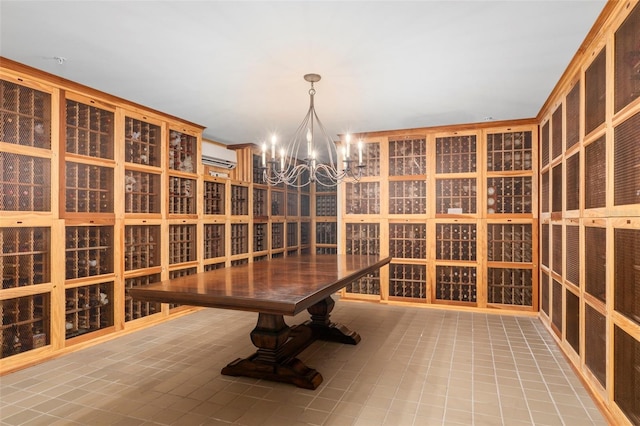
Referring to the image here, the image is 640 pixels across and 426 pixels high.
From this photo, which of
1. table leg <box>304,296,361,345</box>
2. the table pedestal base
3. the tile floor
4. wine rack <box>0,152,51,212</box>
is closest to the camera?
the tile floor

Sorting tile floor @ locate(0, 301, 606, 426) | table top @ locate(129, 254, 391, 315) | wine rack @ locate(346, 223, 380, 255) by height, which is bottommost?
tile floor @ locate(0, 301, 606, 426)

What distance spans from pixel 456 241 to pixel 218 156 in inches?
154

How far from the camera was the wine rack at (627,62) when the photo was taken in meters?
1.95

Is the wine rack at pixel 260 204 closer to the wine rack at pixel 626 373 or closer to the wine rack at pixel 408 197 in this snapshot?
the wine rack at pixel 408 197

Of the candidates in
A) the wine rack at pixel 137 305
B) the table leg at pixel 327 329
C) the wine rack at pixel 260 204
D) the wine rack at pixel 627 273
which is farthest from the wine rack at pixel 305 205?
the wine rack at pixel 627 273

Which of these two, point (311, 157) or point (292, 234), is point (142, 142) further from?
point (292, 234)

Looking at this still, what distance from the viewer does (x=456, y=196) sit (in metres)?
5.21

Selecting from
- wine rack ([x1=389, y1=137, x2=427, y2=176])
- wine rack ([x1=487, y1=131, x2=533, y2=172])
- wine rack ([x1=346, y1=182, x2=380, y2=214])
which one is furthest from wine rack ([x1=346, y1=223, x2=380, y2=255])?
wine rack ([x1=487, y1=131, x2=533, y2=172])

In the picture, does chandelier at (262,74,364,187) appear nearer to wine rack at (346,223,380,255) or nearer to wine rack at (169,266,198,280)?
wine rack at (346,223,380,255)

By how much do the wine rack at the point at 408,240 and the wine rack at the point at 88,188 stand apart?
3.72 meters

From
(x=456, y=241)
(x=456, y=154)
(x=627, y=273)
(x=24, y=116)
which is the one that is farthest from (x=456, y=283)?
(x=24, y=116)

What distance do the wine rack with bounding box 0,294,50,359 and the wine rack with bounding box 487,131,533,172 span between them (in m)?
5.32

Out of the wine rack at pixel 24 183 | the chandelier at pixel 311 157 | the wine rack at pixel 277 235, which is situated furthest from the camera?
the wine rack at pixel 277 235

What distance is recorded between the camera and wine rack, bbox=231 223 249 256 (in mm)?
5758
